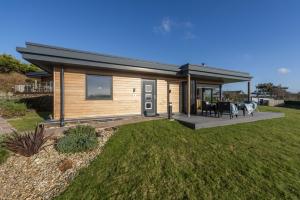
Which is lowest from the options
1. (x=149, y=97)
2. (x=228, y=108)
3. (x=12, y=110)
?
(x=12, y=110)

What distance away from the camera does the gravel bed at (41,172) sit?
2619 millimetres

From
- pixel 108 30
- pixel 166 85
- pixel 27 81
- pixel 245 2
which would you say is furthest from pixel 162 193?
pixel 27 81

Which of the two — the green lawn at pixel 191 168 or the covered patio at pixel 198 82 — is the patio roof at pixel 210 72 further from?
the green lawn at pixel 191 168

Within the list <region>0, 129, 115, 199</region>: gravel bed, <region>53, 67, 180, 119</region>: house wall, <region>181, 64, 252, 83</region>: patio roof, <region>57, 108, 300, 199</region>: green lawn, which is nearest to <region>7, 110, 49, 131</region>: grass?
<region>53, 67, 180, 119</region>: house wall

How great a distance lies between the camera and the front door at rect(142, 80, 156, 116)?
26.4 feet

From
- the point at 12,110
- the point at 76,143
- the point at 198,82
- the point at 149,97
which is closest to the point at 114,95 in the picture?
the point at 149,97

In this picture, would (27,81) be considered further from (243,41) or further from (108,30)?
(243,41)

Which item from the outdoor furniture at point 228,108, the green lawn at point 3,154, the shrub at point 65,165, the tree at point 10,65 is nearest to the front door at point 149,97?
A: the outdoor furniture at point 228,108

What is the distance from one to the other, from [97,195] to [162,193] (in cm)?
114

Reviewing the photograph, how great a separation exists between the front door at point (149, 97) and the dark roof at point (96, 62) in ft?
2.92

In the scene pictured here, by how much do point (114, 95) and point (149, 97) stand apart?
6.78ft

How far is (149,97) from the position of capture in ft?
26.9

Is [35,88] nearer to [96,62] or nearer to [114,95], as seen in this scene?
[114,95]

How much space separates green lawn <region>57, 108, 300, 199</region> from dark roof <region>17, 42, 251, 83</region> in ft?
11.0
